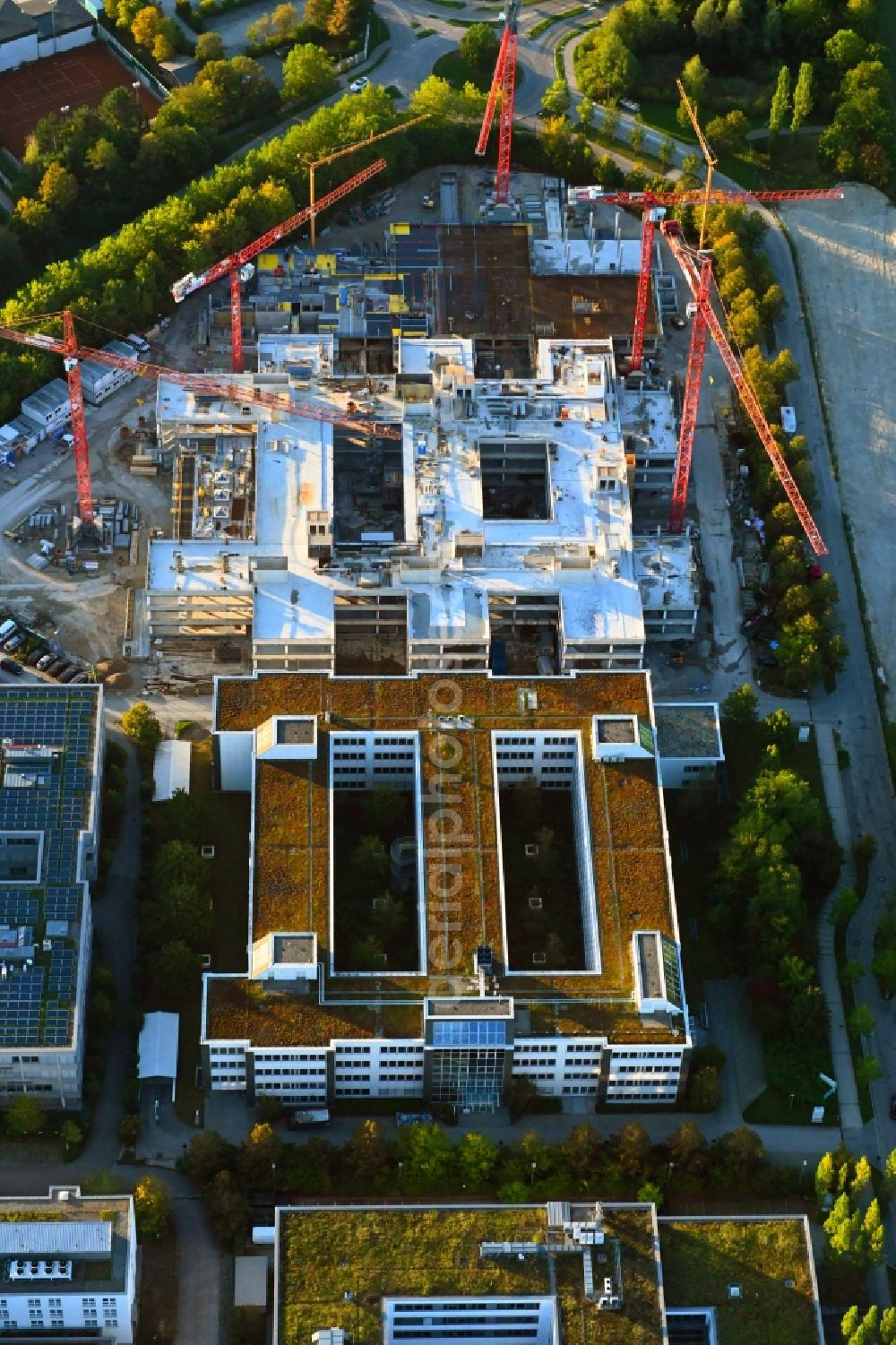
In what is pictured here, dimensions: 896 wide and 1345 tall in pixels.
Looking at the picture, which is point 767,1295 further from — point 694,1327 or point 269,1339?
point 269,1339

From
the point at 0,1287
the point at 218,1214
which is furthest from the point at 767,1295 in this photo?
the point at 0,1287

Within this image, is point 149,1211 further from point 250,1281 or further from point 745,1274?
point 745,1274

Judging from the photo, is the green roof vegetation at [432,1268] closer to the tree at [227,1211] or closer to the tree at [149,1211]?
the tree at [227,1211]

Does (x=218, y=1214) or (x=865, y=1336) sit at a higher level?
(x=218, y=1214)

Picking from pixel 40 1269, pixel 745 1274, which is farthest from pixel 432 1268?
pixel 40 1269

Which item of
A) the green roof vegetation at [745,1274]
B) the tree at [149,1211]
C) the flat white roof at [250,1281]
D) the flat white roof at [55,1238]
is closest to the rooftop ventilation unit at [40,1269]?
the flat white roof at [55,1238]
